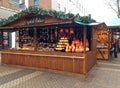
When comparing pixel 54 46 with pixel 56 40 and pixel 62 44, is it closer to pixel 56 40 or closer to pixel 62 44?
pixel 62 44

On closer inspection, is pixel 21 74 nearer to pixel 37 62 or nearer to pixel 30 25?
pixel 37 62

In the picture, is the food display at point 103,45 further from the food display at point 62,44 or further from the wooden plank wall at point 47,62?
the wooden plank wall at point 47,62

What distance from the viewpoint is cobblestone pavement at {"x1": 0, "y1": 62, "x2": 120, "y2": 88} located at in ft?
26.0

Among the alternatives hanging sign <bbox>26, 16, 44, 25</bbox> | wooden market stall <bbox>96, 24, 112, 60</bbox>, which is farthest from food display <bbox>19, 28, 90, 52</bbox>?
wooden market stall <bbox>96, 24, 112, 60</bbox>

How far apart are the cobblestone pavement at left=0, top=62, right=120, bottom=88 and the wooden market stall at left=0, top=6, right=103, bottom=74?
0.53m

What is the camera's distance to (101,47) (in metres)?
15.7

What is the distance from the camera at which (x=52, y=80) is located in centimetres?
872

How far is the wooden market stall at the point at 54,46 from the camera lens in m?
9.63

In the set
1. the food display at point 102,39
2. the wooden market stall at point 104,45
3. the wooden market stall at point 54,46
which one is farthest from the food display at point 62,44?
the food display at point 102,39

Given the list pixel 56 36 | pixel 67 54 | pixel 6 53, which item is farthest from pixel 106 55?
pixel 6 53

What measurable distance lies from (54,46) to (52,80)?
312 cm

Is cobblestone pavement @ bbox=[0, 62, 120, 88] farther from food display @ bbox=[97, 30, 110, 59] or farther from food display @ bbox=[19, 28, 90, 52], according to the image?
food display @ bbox=[97, 30, 110, 59]

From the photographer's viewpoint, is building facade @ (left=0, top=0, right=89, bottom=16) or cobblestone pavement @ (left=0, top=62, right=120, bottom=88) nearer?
cobblestone pavement @ (left=0, top=62, right=120, bottom=88)

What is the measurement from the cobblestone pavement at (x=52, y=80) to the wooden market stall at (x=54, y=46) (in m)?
0.53
